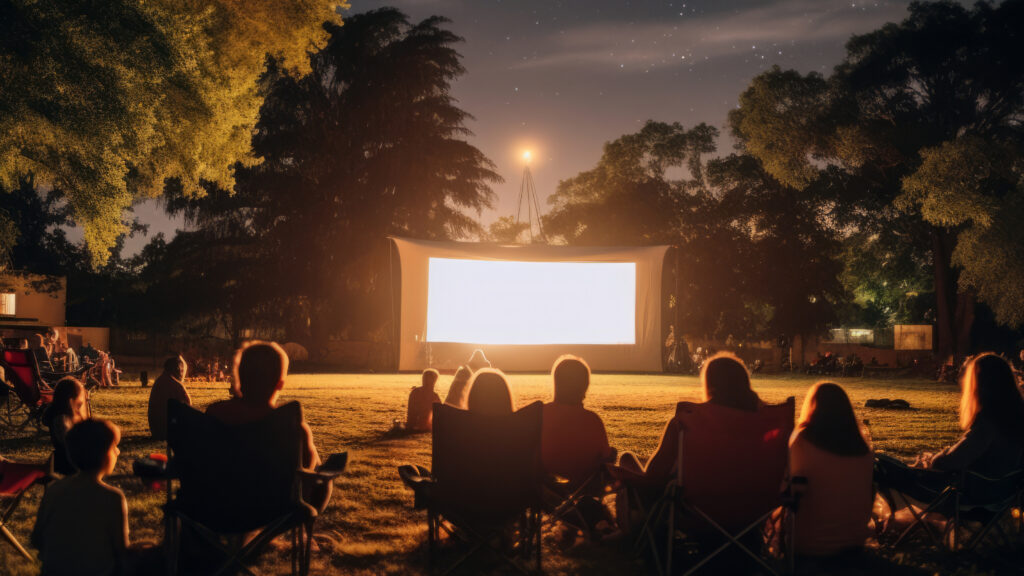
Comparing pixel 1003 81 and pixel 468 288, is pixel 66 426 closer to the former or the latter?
pixel 468 288

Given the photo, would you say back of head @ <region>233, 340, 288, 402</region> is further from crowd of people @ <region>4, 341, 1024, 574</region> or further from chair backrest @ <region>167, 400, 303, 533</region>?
chair backrest @ <region>167, 400, 303, 533</region>

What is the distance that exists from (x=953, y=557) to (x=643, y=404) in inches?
400

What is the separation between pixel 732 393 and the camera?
3736 mm

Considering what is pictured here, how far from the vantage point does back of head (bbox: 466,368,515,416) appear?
4230 millimetres

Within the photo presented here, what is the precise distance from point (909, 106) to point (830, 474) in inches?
1269

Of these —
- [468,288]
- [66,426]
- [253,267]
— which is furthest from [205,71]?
[253,267]

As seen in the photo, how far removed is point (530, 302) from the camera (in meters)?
10.7

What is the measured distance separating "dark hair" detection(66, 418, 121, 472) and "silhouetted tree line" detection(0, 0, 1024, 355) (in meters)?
27.2

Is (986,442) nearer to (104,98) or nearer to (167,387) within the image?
(167,387)

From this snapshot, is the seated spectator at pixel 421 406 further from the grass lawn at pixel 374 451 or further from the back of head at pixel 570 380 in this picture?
the back of head at pixel 570 380

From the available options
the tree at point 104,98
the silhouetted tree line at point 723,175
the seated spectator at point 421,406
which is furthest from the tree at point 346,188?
the seated spectator at point 421,406

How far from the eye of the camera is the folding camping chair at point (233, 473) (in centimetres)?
345

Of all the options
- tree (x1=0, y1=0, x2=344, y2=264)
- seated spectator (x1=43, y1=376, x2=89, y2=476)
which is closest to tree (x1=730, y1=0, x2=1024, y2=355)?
tree (x1=0, y1=0, x2=344, y2=264)

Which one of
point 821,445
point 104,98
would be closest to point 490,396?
point 821,445
